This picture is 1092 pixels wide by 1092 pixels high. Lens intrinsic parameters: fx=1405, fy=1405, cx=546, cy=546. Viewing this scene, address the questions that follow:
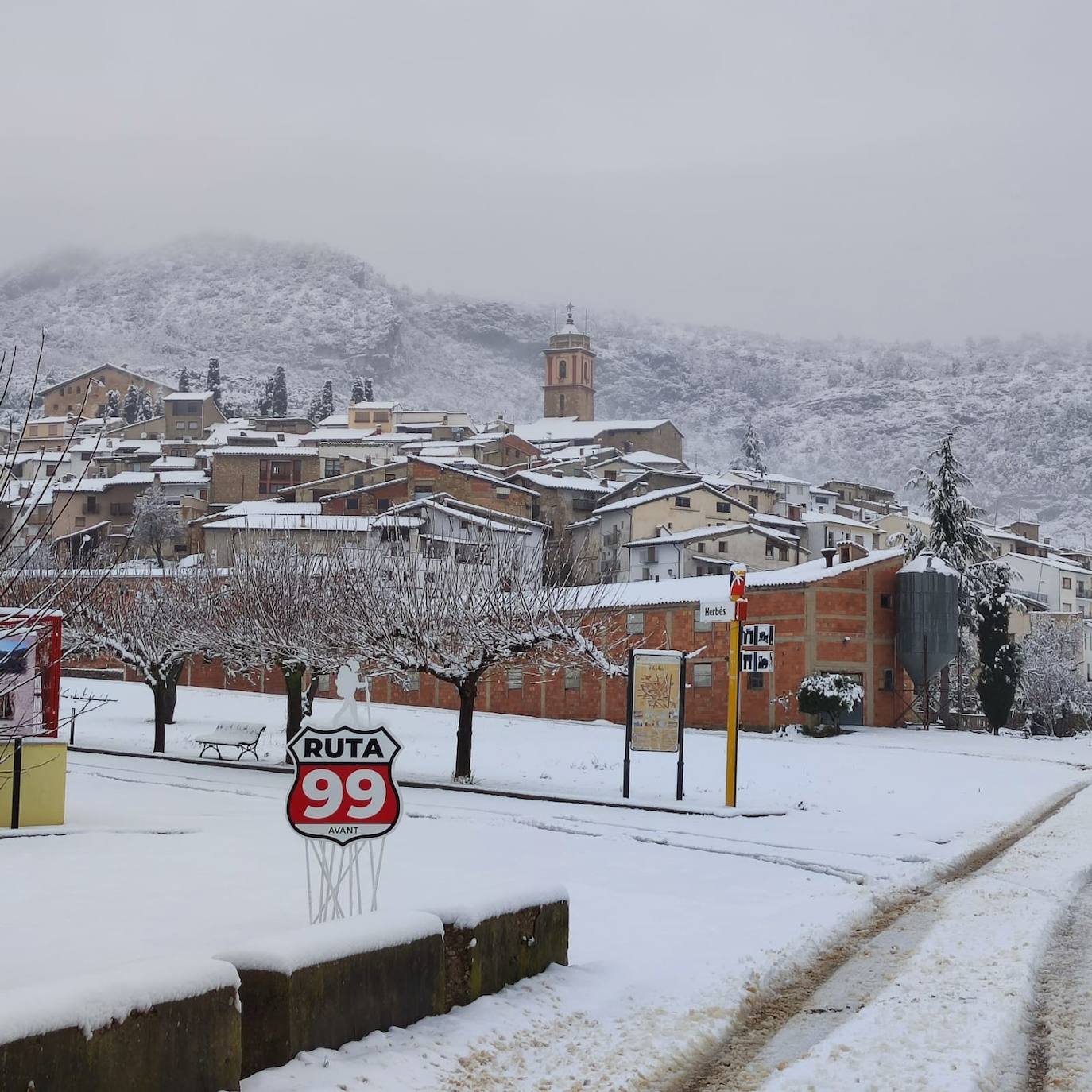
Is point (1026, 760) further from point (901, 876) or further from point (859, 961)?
point (859, 961)

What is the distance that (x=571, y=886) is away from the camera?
14.0 m

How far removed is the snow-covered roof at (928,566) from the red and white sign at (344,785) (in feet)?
147

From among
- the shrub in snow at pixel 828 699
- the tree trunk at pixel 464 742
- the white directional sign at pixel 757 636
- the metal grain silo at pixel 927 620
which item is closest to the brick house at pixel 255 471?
the metal grain silo at pixel 927 620

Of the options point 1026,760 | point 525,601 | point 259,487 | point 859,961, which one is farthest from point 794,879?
point 259,487

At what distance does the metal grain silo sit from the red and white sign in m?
44.0

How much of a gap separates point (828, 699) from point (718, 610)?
24944 millimetres

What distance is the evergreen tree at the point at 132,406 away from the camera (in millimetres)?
163000

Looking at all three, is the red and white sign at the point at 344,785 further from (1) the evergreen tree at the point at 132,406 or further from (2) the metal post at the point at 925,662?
(1) the evergreen tree at the point at 132,406

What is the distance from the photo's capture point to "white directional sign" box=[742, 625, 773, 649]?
23.1 metres

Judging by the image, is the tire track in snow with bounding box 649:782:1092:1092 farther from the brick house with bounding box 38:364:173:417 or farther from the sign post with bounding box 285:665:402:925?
the brick house with bounding box 38:364:173:417

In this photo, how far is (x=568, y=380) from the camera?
7239 inches

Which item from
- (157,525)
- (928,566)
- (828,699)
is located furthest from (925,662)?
(157,525)

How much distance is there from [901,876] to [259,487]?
95.0 metres

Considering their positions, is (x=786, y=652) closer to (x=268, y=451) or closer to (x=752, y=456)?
(x=268, y=451)
